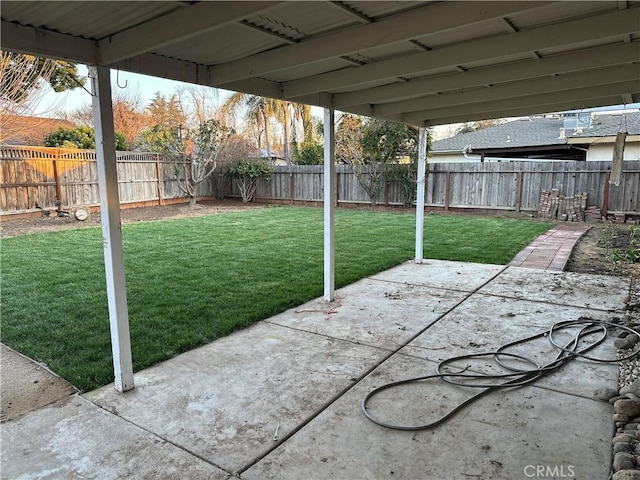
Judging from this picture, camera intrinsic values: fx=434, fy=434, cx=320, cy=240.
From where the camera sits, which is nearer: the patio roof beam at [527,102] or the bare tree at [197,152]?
the patio roof beam at [527,102]

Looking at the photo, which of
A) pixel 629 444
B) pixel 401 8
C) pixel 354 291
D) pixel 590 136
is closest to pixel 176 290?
pixel 354 291

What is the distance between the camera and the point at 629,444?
2207 mm

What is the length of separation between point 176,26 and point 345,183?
13773 mm

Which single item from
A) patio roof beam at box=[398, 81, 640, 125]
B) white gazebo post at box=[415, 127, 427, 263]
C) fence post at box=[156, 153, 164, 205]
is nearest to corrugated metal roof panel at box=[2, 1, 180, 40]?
patio roof beam at box=[398, 81, 640, 125]

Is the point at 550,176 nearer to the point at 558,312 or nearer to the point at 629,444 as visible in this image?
the point at 558,312

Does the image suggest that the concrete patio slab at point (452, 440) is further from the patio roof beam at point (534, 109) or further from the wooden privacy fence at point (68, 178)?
A: the wooden privacy fence at point (68, 178)

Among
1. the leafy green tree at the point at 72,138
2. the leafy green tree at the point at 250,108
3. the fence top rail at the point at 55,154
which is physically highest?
the leafy green tree at the point at 250,108

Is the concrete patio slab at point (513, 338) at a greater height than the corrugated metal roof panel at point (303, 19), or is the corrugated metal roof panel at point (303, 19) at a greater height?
the corrugated metal roof panel at point (303, 19)

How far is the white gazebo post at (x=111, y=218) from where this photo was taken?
8.82 feet

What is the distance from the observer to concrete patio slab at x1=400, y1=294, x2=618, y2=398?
3.08m

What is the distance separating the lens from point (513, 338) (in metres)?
3.82

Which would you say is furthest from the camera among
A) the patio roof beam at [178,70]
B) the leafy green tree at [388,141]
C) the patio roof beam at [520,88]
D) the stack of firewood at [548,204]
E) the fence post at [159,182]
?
the fence post at [159,182]

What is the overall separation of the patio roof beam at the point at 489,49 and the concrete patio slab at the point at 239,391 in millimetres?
2272

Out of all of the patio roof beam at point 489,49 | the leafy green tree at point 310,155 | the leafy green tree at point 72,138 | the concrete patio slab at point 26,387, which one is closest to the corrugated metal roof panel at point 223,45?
the patio roof beam at point 489,49
